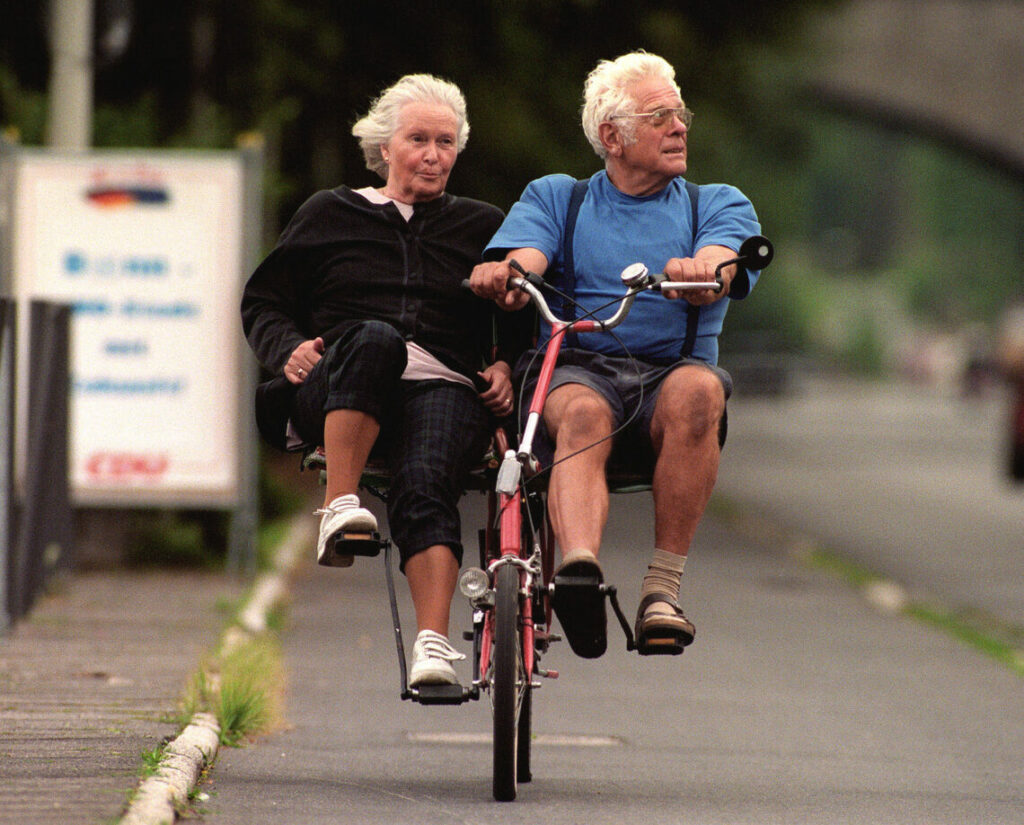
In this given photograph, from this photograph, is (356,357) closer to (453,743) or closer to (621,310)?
(621,310)

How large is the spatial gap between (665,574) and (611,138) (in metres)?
1.15

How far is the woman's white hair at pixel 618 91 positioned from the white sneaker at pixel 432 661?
1340 mm

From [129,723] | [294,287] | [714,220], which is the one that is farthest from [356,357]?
[129,723]

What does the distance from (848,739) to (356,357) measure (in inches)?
117

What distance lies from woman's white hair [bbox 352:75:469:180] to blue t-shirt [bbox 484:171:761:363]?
299 millimetres

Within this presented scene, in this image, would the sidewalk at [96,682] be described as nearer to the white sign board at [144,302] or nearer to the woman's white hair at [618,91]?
the white sign board at [144,302]

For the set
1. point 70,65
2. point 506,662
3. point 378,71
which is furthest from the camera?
point 378,71

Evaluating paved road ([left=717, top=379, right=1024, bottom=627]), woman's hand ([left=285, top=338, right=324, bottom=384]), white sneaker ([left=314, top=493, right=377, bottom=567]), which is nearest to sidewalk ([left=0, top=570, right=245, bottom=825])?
white sneaker ([left=314, top=493, right=377, bottom=567])

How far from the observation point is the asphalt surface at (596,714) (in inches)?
218

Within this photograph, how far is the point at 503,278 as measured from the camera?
514 cm

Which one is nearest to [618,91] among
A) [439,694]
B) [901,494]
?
[439,694]

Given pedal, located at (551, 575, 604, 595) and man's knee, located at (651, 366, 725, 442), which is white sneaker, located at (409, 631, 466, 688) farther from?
man's knee, located at (651, 366, 725, 442)

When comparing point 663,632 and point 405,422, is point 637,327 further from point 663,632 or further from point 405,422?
point 663,632

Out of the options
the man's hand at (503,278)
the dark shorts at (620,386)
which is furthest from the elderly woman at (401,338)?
the man's hand at (503,278)
